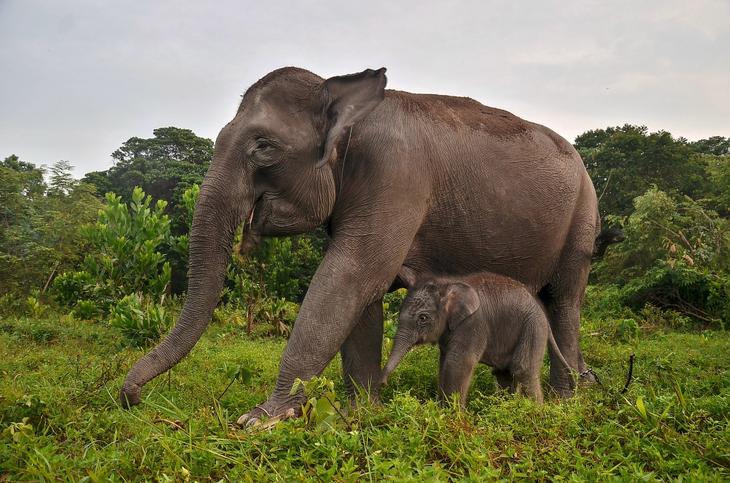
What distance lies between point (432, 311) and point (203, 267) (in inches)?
55.7

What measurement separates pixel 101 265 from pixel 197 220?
862cm

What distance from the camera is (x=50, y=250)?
54.9ft

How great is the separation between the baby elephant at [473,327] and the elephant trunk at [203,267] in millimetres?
1109

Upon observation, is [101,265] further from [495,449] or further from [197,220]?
[495,449]

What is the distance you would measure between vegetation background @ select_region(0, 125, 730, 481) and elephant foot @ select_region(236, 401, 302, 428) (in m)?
0.17

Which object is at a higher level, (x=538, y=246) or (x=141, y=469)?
(x=538, y=246)

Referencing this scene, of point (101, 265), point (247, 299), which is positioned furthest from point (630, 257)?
point (101, 265)

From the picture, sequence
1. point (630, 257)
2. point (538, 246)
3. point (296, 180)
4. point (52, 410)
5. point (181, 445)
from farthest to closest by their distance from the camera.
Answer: point (630, 257) < point (538, 246) < point (296, 180) < point (52, 410) < point (181, 445)

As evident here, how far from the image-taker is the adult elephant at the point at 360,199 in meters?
3.31

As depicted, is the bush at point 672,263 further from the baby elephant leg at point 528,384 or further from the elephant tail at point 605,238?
the baby elephant leg at point 528,384

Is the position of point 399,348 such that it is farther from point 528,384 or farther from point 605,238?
point 605,238

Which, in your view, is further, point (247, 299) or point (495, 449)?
point (247, 299)

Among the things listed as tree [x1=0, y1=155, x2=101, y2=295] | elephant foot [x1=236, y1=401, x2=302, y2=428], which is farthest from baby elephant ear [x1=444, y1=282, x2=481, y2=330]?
tree [x1=0, y1=155, x2=101, y2=295]

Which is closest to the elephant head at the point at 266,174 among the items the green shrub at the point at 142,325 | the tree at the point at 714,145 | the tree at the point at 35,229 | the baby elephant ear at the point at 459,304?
the baby elephant ear at the point at 459,304
